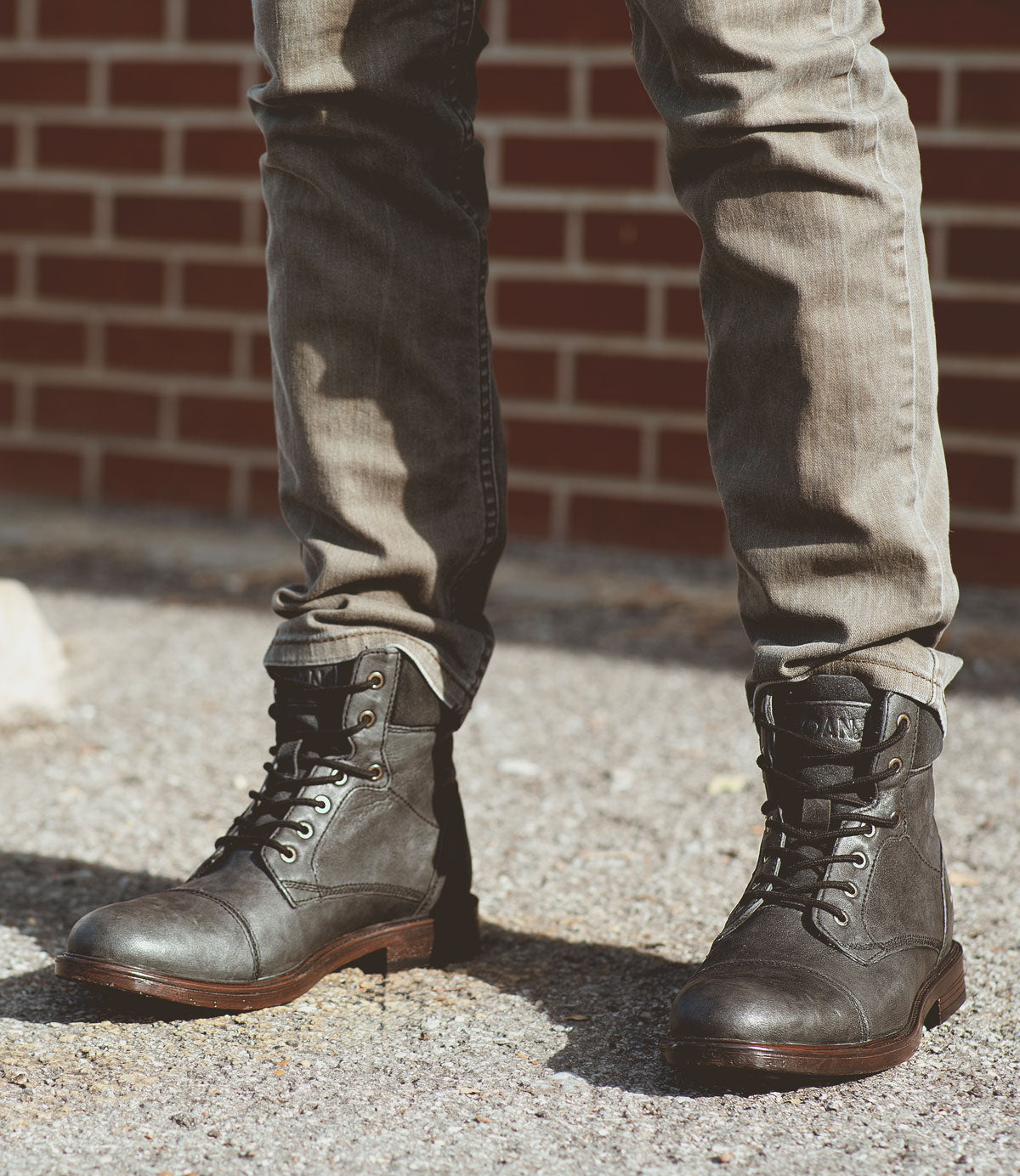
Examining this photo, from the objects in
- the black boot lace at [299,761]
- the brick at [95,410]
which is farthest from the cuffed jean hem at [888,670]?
the brick at [95,410]

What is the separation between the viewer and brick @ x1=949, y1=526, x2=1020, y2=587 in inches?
118

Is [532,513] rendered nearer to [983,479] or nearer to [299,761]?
[983,479]

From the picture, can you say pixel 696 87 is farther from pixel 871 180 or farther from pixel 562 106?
pixel 562 106

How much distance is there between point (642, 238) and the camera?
3.21 m

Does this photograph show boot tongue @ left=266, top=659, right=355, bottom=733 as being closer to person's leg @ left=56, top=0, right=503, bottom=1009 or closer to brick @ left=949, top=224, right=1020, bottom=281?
person's leg @ left=56, top=0, right=503, bottom=1009

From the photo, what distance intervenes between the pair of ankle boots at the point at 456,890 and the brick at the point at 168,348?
95.8 inches

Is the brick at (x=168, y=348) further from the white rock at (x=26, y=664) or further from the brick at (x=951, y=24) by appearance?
the brick at (x=951, y=24)

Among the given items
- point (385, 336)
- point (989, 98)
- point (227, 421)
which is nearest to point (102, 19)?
point (227, 421)

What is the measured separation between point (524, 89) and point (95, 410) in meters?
1.34

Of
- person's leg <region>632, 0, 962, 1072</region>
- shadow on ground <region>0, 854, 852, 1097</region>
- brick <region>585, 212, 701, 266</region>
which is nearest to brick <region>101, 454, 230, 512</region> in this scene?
brick <region>585, 212, 701, 266</region>

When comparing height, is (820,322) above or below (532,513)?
above

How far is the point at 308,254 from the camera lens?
1.30 meters

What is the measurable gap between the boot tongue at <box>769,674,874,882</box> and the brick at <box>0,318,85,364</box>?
2.96m

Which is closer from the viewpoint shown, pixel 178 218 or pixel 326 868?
pixel 326 868
